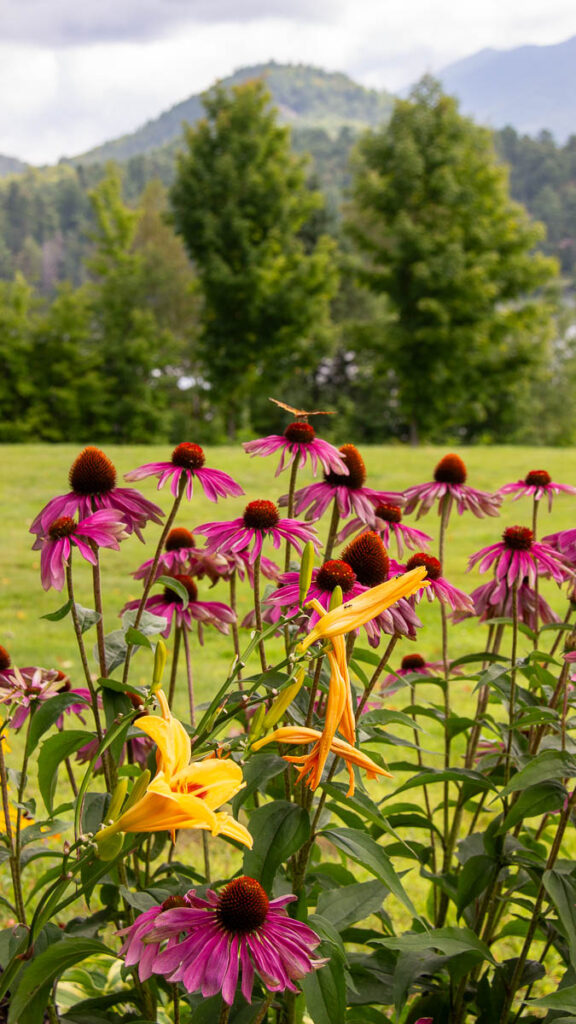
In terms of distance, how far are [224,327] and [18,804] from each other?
54.6ft

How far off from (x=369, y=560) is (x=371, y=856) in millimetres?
366

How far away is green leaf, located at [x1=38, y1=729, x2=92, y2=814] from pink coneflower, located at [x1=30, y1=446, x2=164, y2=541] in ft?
0.97

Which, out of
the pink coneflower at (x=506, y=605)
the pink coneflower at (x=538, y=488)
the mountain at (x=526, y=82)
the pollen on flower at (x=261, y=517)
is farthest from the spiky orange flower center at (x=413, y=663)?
the mountain at (x=526, y=82)

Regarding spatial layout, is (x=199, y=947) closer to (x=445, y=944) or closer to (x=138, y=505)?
(x=445, y=944)

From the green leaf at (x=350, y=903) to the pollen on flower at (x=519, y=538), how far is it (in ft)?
1.91

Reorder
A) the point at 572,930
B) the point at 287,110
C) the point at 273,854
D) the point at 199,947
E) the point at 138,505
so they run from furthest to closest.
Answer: the point at 287,110, the point at 138,505, the point at 572,930, the point at 273,854, the point at 199,947

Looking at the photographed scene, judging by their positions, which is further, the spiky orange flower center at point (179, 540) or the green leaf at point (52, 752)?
the spiky orange flower center at point (179, 540)

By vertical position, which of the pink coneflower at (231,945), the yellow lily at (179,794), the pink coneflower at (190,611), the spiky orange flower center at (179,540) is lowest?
the pink coneflower at (231,945)

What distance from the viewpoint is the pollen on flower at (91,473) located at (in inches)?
49.4

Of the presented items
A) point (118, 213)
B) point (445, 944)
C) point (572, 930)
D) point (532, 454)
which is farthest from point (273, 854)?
point (118, 213)

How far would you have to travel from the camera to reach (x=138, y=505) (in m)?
1.24

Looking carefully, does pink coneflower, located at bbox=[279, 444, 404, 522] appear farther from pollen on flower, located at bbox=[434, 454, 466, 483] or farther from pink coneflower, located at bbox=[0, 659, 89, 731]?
pink coneflower, located at bbox=[0, 659, 89, 731]

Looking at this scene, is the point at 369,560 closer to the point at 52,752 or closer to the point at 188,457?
the point at 188,457

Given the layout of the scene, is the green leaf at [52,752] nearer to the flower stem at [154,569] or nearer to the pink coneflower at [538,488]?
the flower stem at [154,569]
